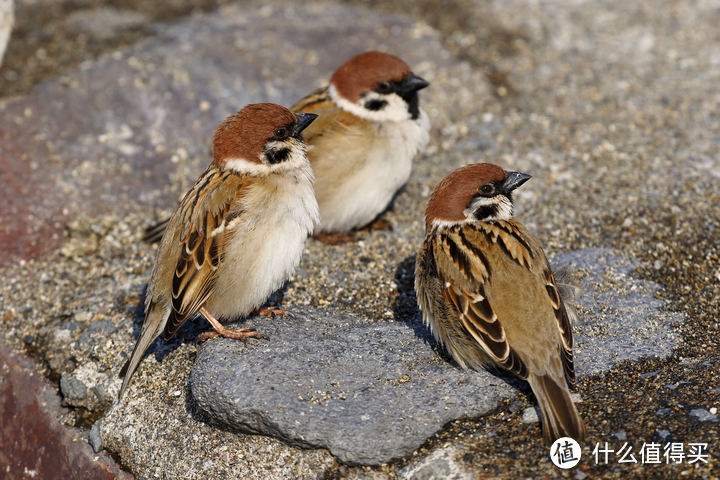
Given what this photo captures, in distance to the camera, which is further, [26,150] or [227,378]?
[26,150]

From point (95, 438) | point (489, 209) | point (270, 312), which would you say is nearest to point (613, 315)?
point (489, 209)

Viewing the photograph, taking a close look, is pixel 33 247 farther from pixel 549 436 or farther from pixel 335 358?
pixel 549 436

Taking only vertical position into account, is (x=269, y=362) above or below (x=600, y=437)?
below

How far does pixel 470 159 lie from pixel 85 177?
335cm

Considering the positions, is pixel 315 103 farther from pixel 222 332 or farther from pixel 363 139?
pixel 222 332

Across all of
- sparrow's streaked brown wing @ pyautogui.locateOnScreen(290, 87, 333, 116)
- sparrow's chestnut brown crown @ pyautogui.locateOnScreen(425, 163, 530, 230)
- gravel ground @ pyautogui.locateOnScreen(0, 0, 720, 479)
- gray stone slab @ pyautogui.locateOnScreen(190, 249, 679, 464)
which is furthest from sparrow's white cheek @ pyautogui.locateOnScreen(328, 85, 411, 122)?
gray stone slab @ pyautogui.locateOnScreen(190, 249, 679, 464)

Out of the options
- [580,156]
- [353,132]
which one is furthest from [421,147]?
[580,156]

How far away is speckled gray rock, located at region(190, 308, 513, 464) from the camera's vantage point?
12.2 feet

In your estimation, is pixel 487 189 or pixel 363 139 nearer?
→ pixel 487 189

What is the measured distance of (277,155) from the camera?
459cm

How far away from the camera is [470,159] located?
253 inches

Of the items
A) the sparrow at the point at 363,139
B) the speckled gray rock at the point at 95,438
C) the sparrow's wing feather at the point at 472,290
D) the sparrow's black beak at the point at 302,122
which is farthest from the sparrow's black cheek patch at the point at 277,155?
the speckled gray rock at the point at 95,438

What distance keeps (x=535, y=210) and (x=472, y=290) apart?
1.98 m

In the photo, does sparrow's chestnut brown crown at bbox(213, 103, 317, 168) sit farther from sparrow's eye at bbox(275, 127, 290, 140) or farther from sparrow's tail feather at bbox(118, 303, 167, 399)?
sparrow's tail feather at bbox(118, 303, 167, 399)
